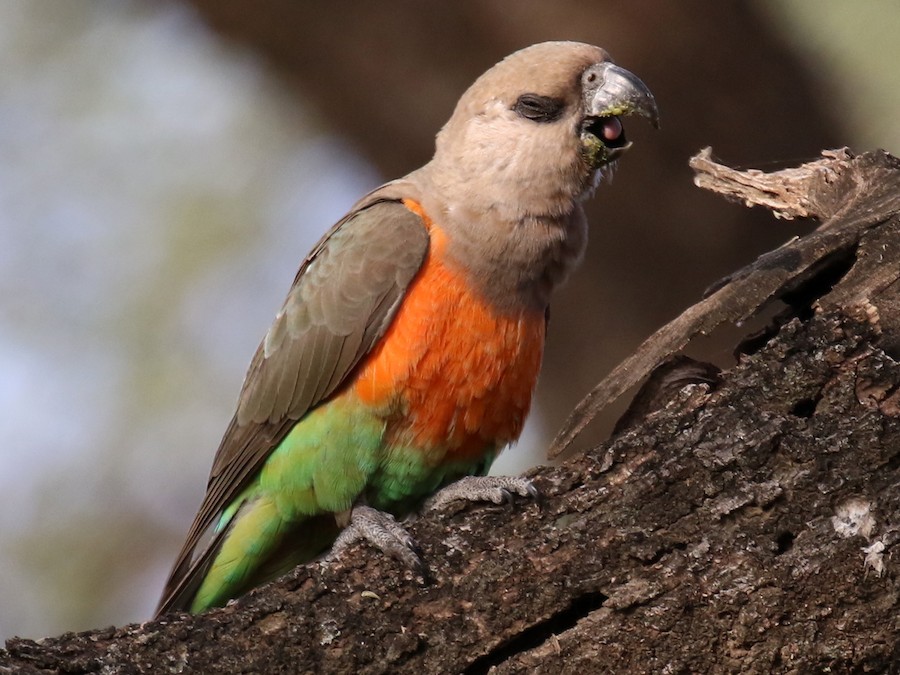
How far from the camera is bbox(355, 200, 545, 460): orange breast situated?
14.9ft

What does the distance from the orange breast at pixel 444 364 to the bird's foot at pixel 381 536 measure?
Answer: 438 millimetres

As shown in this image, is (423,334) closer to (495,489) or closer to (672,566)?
(495,489)

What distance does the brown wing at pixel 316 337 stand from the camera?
4.69 meters

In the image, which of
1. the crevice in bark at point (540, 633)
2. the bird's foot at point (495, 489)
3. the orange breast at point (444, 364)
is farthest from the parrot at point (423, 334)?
the crevice in bark at point (540, 633)

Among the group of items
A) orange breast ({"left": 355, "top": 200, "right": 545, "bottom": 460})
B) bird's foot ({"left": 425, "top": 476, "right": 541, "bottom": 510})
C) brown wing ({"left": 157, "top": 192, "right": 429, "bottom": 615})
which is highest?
brown wing ({"left": 157, "top": 192, "right": 429, "bottom": 615})

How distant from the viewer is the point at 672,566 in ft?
10.5

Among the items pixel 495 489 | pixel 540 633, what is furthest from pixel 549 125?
pixel 540 633

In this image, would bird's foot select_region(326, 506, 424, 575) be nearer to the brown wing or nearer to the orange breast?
the orange breast

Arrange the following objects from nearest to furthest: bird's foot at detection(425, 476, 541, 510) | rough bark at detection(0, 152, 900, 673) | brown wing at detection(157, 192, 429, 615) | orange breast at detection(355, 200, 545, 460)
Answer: rough bark at detection(0, 152, 900, 673)
bird's foot at detection(425, 476, 541, 510)
orange breast at detection(355, 200, 545, 460)
brown wing at detection(157, 192, 429, 615)

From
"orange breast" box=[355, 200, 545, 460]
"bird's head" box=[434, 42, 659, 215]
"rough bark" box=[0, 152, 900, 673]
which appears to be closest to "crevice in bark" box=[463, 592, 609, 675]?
"rough bark" box=[0, 152, 900, 673]

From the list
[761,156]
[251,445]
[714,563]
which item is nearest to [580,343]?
[761,156]

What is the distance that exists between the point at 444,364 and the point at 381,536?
3.36ft

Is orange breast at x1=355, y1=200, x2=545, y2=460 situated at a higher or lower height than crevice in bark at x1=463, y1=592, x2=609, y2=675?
higher

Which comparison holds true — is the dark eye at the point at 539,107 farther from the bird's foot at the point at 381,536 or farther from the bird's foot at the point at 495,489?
the bird's foot at the point at 381,536
